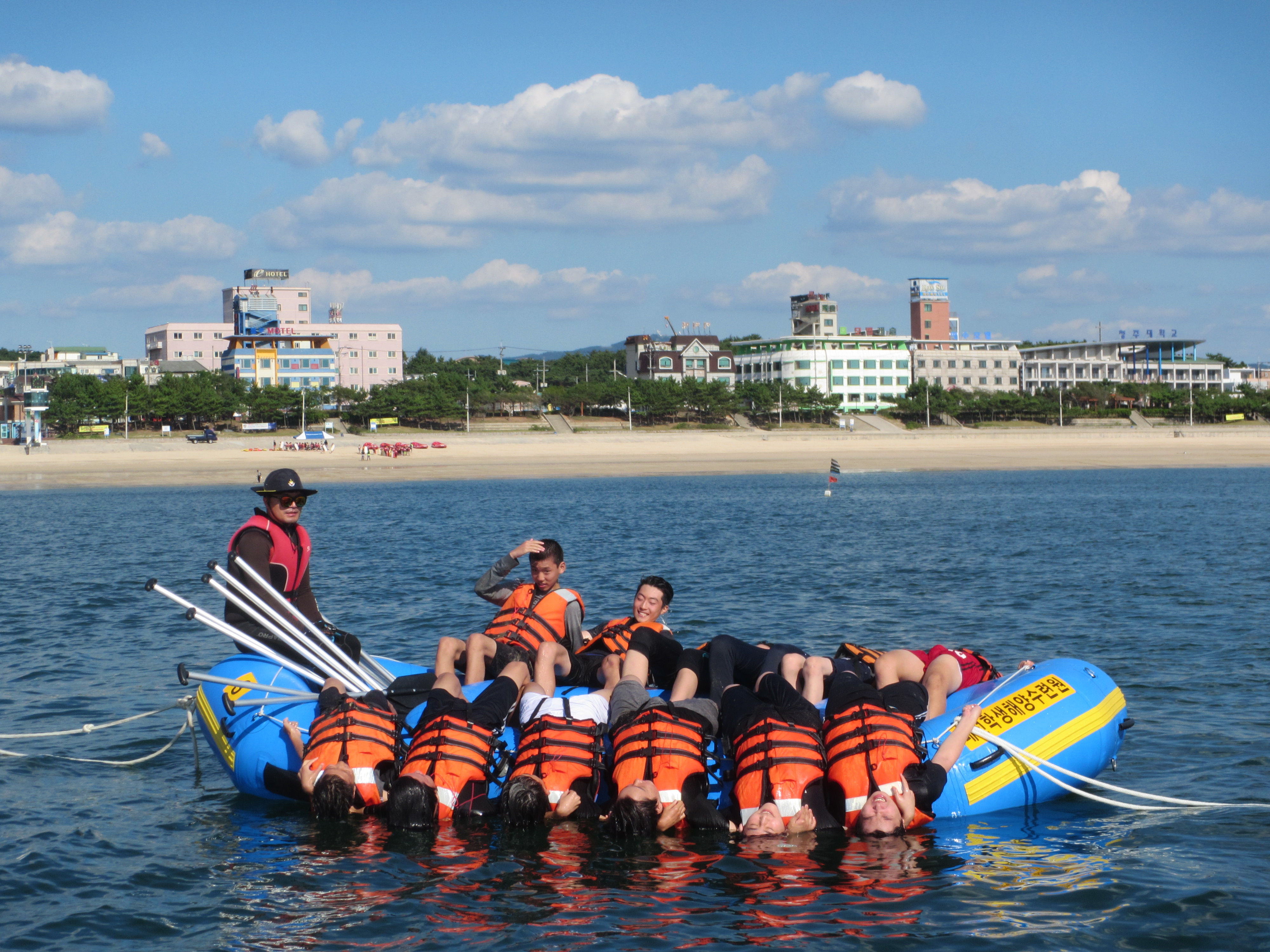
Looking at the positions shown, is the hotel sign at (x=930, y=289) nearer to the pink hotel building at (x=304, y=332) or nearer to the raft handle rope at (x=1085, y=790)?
the pink hotel building at (x=304, y=332)

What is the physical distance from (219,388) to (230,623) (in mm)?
84900

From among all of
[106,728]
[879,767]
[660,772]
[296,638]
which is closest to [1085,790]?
[879,767]

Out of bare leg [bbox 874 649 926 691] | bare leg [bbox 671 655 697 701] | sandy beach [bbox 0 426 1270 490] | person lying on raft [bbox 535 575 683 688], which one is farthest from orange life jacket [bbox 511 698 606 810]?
sandy beach [bbox 0 426 1270 490]

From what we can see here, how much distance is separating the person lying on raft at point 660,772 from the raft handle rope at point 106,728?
3.49 m

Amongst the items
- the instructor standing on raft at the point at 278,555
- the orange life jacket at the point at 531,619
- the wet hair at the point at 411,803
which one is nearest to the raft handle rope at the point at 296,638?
the instructor standing on raft at the point at 278,555

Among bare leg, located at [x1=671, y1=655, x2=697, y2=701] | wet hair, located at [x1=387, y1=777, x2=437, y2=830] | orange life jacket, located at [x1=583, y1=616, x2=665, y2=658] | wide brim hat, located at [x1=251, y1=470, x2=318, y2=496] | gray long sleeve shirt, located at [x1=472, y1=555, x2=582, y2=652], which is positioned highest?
wide brim hat, located at [x1=251, y1=470, x2=318, y2=496]

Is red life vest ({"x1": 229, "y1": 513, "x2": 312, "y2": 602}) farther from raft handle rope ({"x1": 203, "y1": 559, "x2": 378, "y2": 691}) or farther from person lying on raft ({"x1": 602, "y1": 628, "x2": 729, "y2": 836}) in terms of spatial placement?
person lying on raft ({"x1": 602, "y1": 628, "x2": 729, "y2": 836})

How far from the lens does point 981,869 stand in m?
6.56

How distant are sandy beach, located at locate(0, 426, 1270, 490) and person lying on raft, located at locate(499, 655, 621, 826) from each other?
1672 inches

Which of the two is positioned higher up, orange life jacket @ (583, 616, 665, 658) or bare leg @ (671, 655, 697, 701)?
orange life jacket @ (583, 616, 665, 658)

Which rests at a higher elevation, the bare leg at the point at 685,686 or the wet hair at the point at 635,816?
the bare leg at the point at 685,686

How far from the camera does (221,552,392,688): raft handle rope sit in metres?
8.05

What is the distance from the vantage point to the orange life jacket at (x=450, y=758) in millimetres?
7066

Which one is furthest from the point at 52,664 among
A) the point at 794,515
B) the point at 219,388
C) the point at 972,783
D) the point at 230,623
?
the point at 219,388
